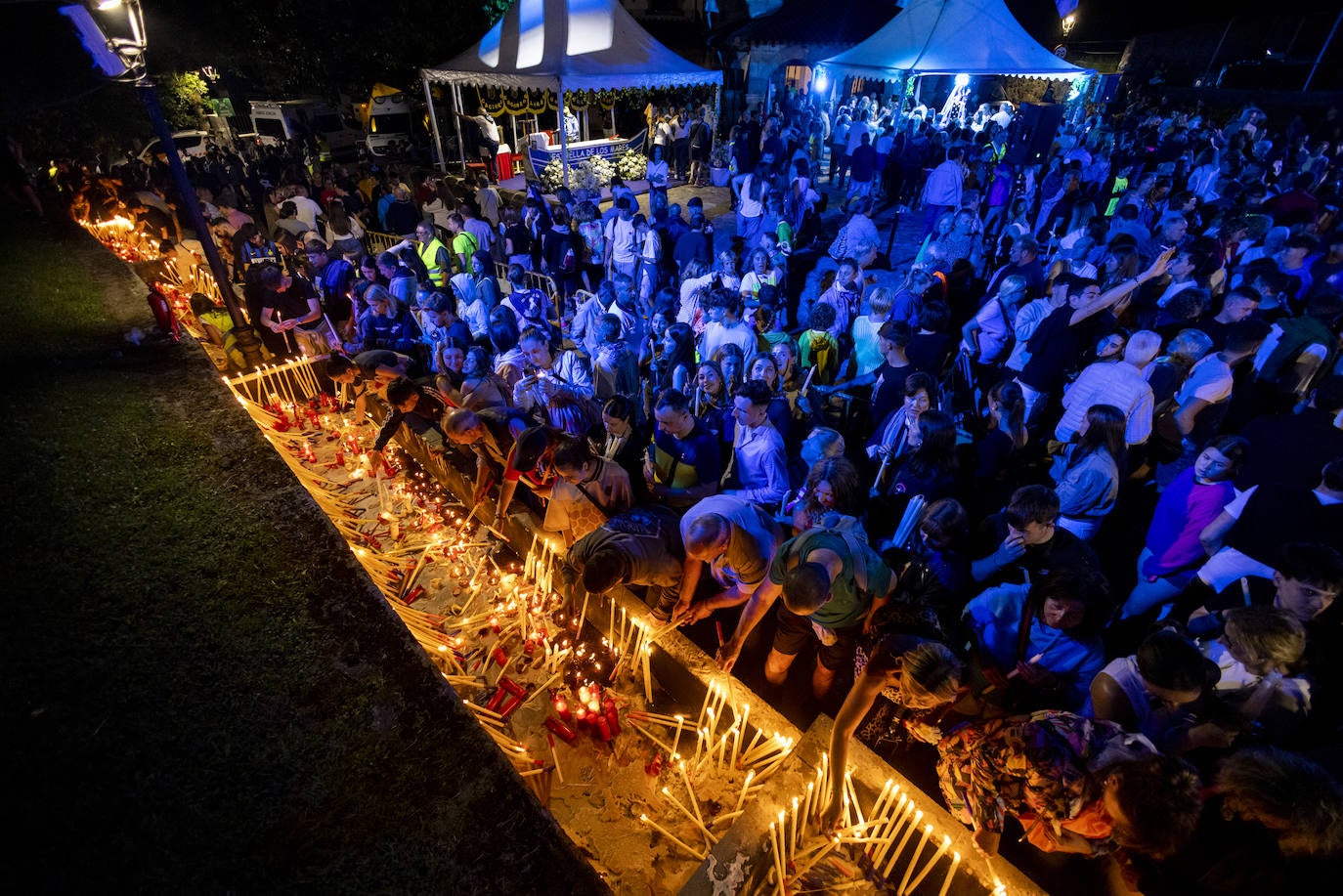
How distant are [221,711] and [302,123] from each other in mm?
29340

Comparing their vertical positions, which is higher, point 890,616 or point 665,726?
point 890,616

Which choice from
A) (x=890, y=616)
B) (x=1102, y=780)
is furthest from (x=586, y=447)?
(x=1102, y=780)

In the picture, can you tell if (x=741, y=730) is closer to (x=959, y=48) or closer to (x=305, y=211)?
(x=305, y=211)

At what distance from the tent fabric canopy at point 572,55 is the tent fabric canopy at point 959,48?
4.33 m

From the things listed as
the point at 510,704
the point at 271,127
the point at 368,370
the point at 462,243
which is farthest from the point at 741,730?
the point at 271,127

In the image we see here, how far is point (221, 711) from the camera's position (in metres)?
2.03

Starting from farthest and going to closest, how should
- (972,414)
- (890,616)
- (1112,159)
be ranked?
(1112,159)
(972,414)
(890,616)

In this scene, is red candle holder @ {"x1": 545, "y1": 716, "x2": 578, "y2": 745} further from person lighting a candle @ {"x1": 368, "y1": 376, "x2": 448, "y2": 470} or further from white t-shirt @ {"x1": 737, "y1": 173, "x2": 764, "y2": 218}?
white t-shirt @ {"x1": 737, "y1": 173, "x2": 764, "y2": 218}

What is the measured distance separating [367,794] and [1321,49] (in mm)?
40763

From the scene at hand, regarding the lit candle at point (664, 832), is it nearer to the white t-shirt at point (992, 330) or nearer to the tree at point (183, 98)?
the white t-shirt at point (992, 330)

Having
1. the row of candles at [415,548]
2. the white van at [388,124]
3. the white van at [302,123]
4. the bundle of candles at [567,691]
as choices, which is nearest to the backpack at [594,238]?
the row of candles at [415,548]

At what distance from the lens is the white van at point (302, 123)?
23.7m

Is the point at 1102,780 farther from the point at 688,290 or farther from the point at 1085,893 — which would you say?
the point at 688,290

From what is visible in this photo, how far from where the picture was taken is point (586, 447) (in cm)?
371
